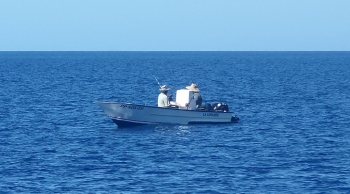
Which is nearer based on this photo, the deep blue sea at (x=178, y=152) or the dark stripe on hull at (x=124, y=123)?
the deep blue sea at (x=178, y=152)

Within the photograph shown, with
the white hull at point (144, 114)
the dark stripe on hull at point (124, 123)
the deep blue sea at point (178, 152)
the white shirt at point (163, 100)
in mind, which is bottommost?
the deep blue sea at point (178, 152)

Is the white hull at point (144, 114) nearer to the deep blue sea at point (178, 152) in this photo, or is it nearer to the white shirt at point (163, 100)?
the deep blue sea at point (178, 152)

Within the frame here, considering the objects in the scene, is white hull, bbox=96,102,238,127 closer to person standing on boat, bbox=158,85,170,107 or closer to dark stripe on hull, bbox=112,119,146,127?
dark stripe on hull, bbox=112,119,146,127

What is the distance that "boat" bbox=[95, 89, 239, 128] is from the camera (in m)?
48.0

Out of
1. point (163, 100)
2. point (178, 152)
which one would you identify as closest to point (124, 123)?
point (163, 100)

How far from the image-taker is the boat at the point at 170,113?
4800 centimetres

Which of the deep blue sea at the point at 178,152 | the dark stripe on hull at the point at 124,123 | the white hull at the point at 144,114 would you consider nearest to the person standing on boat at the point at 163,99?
the white hull at the point at 144,114

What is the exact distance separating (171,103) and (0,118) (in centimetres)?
1235

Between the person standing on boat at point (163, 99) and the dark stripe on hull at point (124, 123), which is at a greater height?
the person standing on boat at point (163, 99)

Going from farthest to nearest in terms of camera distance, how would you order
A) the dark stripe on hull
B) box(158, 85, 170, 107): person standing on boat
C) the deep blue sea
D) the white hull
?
box(158, 85, 170, 107): person standing on boat
the dark stripe on hull
the white hull
the deep blue sea

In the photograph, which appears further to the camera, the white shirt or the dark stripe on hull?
the white shirt

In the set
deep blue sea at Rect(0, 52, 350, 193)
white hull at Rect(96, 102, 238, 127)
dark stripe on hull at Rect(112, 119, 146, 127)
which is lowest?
deep blue sea at Rect(0, 52, 350, 193)

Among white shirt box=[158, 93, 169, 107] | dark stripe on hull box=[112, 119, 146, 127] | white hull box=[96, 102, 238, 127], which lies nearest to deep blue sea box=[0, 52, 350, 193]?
dark stripe on hull box=[112, 119, 146, 127]

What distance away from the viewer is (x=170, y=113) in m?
48.9
